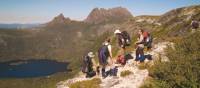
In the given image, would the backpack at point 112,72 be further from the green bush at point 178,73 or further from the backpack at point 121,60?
the green bush at point 178,73

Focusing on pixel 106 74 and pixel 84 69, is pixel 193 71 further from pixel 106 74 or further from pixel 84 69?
pixel 84 69

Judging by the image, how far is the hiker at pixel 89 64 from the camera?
2994 centimetres

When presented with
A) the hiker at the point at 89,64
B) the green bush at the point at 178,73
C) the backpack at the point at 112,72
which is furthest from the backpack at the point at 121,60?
the green bush at the point at 178,73

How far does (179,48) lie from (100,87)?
7.60 meters

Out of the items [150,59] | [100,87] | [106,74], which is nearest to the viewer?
[100,87]

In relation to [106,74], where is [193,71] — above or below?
above

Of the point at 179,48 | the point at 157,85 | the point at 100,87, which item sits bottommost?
the point at 100,87

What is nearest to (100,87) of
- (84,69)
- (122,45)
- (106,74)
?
(106,74)

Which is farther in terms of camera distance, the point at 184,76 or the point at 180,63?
the point at 180,63

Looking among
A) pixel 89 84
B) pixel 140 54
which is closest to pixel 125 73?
pixel 140 54

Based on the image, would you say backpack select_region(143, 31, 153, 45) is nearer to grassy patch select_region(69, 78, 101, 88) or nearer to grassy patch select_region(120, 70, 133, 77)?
grassy patch select_region(120, 70, 133, 77)

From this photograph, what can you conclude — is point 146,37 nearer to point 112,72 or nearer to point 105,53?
point 112,72

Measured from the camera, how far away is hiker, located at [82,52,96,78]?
2994 centimetres

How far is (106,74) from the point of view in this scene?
96.3 feet
